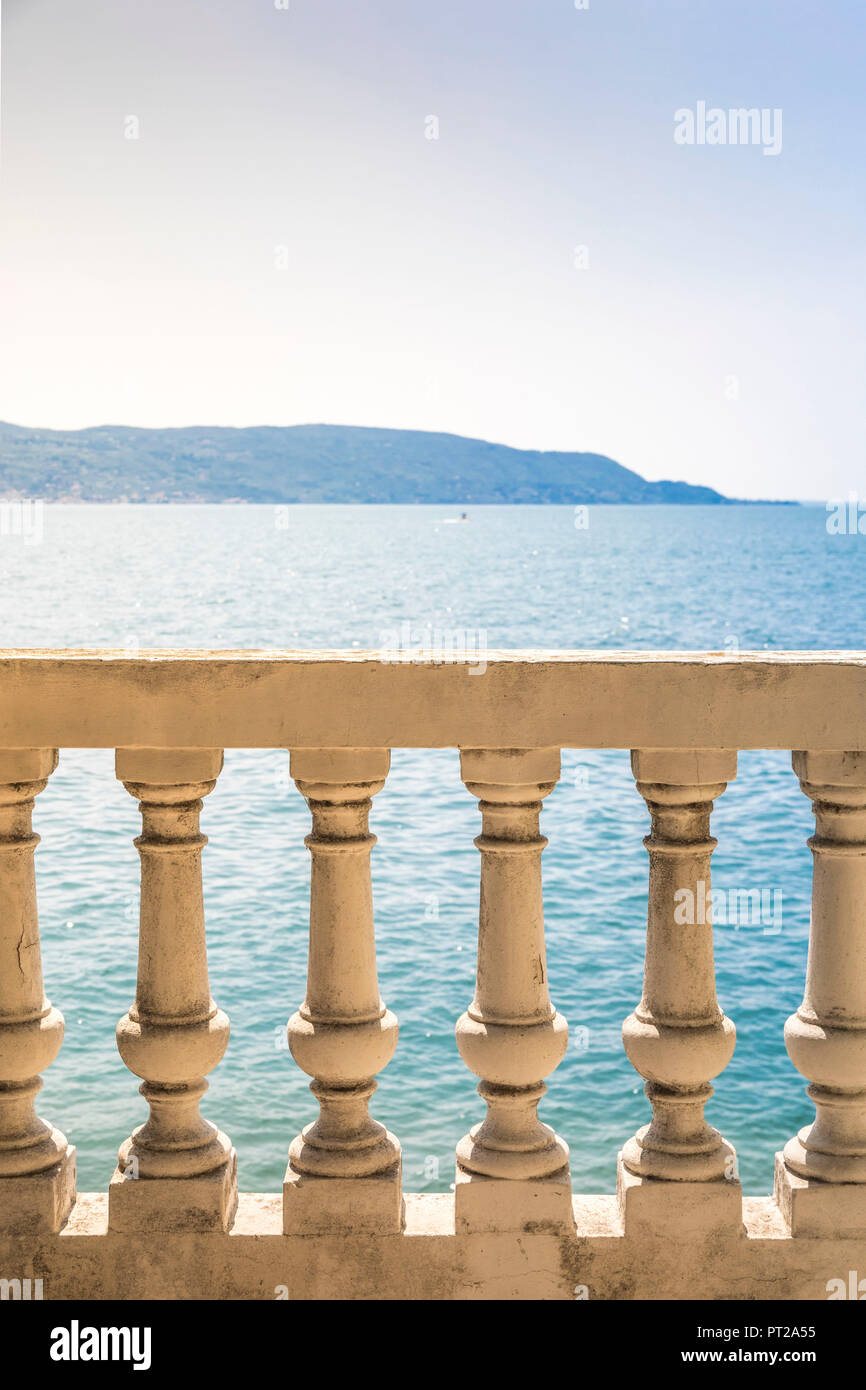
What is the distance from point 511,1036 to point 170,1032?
725mm

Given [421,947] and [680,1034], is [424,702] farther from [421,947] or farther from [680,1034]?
[421,947]

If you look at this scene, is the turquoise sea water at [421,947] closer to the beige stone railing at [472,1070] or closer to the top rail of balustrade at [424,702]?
the beige stone railing at [472,1070]

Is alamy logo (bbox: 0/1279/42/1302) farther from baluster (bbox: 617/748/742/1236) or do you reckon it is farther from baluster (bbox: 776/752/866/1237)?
baluster (bbox: 776/752/866/1237)

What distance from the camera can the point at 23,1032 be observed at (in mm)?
2688

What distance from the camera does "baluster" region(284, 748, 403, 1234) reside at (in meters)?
2.67

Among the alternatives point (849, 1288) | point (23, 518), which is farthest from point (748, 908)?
point (23, 518)

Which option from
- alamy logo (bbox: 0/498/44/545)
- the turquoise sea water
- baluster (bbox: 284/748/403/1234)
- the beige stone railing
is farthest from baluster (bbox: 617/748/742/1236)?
alamy logo (bbox: 0/498/44/545)

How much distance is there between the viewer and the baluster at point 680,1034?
265 cm

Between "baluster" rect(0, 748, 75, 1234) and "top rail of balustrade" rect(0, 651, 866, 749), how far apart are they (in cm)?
19

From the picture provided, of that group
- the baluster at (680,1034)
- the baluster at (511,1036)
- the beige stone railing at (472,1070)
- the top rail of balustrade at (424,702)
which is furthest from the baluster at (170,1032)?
the baluster at (680,1034)

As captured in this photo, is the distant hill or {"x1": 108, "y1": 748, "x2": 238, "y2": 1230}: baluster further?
the distant hill

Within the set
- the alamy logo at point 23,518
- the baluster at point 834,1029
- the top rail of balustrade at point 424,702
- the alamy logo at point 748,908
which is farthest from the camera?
the alamy logo at point 23,518
